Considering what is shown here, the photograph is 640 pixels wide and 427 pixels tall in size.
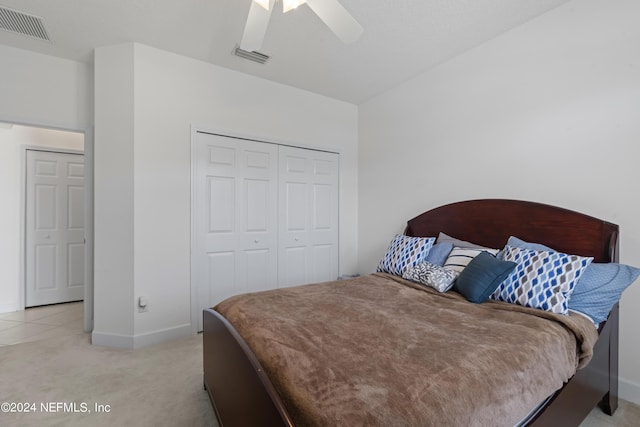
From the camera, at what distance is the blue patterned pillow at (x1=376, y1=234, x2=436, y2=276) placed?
7.97 ft

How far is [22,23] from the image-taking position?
223 cm

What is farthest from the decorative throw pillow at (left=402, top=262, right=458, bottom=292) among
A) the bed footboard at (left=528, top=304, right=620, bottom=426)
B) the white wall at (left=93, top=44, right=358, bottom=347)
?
the white wall at (left=93, top=44, right=358, bottom=347)

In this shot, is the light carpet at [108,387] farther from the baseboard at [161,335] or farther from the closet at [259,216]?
the closet at [259,216]

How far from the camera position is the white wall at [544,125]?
1.80m

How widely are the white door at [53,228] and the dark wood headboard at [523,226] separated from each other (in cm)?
437

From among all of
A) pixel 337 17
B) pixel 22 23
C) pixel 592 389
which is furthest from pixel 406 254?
pixel 22 23

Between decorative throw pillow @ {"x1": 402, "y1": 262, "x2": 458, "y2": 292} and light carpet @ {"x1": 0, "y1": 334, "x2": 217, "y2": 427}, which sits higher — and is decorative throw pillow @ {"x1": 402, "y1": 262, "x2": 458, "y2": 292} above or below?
Answer: above

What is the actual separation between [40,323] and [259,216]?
8.42 feet

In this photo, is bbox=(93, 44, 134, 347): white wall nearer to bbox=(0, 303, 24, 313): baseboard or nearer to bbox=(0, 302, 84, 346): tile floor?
bbox=(0, 302, 84, 346): tile floor

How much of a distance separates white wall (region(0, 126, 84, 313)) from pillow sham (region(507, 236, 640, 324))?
541 cm

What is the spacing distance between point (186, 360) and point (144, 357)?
359 millimetres

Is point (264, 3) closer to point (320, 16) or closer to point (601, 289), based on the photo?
point (320, 16)

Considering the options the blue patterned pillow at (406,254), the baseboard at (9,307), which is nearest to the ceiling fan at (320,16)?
the blue patterned pillow at (406,254)

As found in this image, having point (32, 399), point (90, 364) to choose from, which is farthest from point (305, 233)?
point (32, 399)
